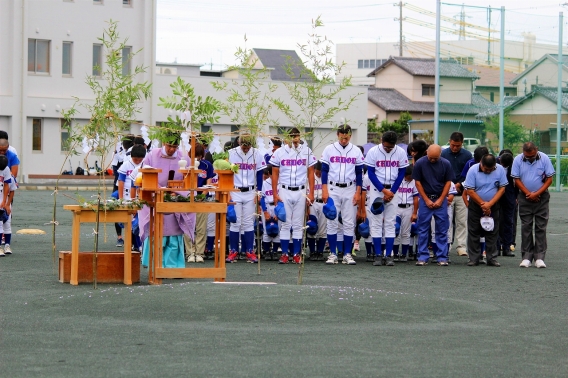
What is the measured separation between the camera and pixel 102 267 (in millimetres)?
13773

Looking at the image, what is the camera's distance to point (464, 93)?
49.6 metres

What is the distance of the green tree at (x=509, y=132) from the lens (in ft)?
155

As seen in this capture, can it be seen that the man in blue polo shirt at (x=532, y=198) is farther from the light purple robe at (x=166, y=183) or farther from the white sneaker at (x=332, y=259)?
the light purple robe at (x=166, y=183)

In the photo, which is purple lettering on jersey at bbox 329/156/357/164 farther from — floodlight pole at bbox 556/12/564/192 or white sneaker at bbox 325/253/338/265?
floodlight pole at bbox 556/12/564/192

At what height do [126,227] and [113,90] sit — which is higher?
[113,90]

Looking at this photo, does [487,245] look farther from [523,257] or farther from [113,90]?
[113,90]

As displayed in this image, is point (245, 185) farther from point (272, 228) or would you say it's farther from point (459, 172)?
point (459, 172)

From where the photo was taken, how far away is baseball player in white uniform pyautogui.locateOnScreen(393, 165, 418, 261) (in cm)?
1794

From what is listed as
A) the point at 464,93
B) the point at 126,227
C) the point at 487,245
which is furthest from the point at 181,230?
the point at 464,93

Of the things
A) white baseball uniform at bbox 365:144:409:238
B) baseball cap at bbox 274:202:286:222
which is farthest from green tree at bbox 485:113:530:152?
baseball cap at bbox 274:202:286:222

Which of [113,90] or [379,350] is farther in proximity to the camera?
[113,90]

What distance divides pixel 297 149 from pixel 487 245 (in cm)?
377

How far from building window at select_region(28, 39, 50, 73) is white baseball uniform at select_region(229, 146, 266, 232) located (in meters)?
38.3

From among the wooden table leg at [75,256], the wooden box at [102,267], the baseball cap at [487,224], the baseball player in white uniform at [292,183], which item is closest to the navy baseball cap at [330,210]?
the baseball player in white uniform at [292,183]
